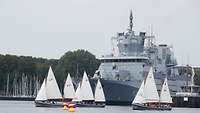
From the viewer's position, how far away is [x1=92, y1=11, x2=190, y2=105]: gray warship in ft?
466

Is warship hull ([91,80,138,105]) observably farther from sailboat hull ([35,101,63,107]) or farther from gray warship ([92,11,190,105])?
sailboat hull ([35,101,63,107])

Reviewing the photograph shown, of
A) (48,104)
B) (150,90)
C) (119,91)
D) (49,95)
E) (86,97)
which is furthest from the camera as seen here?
(119,91)

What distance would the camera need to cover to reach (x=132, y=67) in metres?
144

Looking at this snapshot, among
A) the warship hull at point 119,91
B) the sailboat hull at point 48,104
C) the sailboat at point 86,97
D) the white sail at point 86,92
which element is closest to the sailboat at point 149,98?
A: the sailboat at point 86,97

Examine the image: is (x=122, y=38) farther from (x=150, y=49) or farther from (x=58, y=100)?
(x=58, y=100)

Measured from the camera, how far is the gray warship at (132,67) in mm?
142125

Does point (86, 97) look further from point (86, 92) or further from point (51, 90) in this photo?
point (51, 90)

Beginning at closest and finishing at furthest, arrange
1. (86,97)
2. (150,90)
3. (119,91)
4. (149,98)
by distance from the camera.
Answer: (149,98) < (150,90) < (86,97) < (119,91)

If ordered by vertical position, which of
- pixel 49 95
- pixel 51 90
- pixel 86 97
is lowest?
pixel 86 97

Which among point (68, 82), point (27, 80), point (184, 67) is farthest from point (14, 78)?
point (68, 82)

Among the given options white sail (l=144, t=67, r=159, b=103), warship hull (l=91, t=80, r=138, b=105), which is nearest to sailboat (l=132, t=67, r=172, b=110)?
white sail (l=144, t=67, r=159, b=103)

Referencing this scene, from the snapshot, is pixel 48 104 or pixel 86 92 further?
pixel 86 92

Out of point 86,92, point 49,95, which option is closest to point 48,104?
point 49,95

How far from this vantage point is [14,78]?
629 feet
